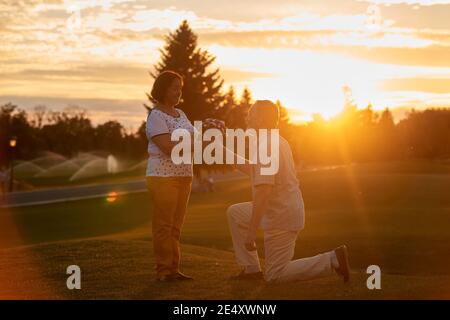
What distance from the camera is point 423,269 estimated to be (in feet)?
46.3

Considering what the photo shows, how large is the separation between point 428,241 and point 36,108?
81.5 metres

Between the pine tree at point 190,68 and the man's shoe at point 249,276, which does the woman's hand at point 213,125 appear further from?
the pine tree at point 190,68

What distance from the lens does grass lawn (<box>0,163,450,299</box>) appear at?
7883 mm

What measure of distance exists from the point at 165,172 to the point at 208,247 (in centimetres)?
812

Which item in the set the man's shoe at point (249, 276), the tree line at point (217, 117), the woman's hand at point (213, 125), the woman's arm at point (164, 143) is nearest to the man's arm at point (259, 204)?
the man's shoe at point (249, 276)

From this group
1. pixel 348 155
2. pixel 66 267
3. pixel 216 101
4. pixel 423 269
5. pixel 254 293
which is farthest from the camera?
pixel 348 155

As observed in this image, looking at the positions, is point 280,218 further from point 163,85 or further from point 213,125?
point 163,85

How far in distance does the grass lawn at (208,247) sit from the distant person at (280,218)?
0.59 ft

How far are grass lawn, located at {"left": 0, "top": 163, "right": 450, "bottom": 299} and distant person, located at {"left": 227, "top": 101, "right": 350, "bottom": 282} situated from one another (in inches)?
7.1

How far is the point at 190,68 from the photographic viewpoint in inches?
1948

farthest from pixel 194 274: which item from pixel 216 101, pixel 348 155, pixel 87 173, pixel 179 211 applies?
pixel 348 155

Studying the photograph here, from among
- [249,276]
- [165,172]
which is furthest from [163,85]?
[249,276]
